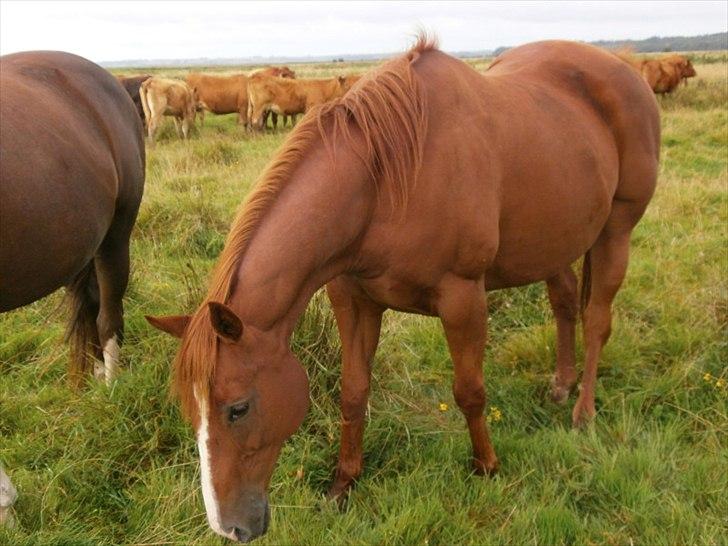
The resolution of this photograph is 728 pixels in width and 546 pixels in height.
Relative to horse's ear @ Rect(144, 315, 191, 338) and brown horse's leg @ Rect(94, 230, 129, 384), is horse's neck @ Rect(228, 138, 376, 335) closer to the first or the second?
horse's ear @ Rect(144, 315, 191, 338)

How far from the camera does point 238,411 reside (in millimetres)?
1914


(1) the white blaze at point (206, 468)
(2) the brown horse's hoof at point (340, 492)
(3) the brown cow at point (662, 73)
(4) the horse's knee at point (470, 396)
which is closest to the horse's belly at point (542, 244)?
(4) the horse's knee at point (470, 396)

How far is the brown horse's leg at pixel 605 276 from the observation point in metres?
3.52

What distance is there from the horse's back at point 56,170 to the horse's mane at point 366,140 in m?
1.07

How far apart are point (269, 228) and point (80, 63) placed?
230 centimetres

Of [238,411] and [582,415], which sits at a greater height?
[238,411]

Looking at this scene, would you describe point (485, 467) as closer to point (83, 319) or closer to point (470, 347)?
point (470, 347)

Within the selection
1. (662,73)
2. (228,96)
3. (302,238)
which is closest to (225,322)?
(302,238)

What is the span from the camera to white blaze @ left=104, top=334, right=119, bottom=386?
140 inches

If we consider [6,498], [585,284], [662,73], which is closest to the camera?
[6,498]

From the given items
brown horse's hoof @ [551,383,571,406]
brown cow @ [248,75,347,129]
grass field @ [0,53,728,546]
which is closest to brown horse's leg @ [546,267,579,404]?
brown horse's hoof @ [551,383,571,406]

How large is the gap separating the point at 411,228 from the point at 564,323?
180 cm

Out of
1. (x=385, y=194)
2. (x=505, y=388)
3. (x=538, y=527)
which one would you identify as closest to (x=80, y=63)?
(x=385, y=194)

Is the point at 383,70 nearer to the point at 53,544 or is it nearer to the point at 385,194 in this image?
the point at 385,194
